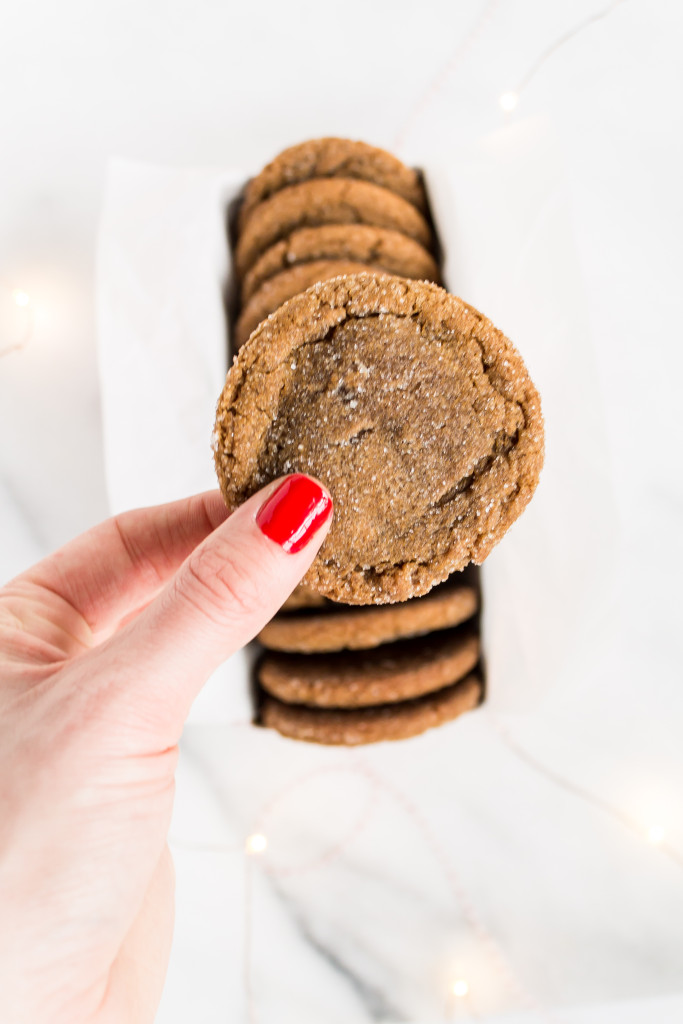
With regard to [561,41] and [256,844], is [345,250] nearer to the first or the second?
[561,41]

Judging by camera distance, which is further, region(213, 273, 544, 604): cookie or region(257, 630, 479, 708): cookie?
region(257, 630, 479, 708): cookie

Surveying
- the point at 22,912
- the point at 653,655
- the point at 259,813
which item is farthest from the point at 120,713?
the point at 653,655

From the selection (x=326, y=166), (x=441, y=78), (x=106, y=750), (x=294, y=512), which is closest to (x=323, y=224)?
(x=326, y=166)

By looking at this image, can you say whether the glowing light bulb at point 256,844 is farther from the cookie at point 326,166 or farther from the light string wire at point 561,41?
the light string wire at point 561,41

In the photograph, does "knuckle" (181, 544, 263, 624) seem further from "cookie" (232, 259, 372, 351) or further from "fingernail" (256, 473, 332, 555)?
"cookie" (232, 259, 372, 351)

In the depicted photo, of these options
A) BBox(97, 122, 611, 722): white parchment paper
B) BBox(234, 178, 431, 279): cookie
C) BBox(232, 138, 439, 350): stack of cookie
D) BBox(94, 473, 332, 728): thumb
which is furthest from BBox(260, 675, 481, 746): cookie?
BBox(234, 178, 431, 279): cookie

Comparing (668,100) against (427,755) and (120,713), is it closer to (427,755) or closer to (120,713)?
(427,755)
